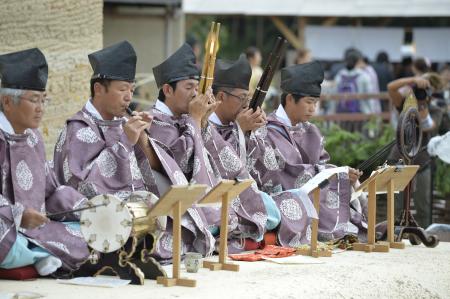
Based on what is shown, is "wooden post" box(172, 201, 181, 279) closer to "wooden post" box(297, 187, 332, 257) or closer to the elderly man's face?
the elderly man's face

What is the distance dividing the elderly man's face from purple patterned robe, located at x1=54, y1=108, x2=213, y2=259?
20.3 inches

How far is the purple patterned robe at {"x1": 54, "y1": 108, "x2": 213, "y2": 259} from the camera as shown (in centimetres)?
745

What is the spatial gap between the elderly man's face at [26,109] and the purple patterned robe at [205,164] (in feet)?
4.66

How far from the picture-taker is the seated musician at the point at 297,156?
9414 mm

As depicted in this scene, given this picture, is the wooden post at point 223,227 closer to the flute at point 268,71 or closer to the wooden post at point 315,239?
the wooden post at point 315,239

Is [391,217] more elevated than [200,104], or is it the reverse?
[200,104]

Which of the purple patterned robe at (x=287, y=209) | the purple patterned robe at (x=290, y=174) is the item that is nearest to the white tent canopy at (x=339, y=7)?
the purple patterned robe at (x=290, y=174)

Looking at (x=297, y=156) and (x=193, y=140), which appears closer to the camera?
(x=193, y=140)

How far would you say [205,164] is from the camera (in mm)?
8273

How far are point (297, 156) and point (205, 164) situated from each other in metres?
1.60

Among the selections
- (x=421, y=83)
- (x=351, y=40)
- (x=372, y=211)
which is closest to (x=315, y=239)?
(x=372, y=211)

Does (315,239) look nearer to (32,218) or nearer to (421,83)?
(32,218)

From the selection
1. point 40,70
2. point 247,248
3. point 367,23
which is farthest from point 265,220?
point 367,23

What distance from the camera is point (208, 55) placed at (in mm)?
8016
